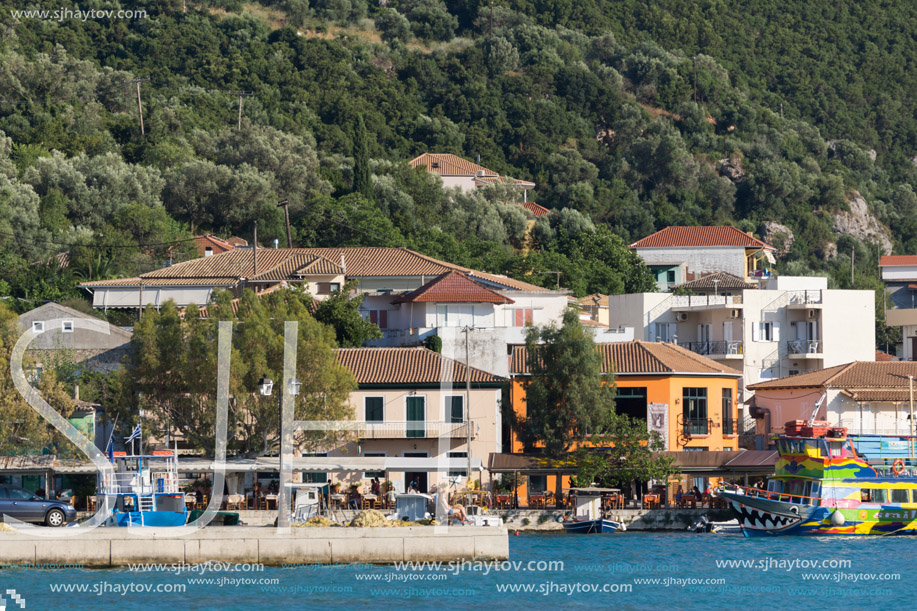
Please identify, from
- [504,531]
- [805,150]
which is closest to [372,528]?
[504,531]

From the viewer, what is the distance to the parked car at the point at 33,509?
38062 mm

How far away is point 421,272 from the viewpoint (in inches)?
2532

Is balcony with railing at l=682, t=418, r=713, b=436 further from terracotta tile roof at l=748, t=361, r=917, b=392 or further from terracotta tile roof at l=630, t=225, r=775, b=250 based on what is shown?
terracotta tile roof at l=630, t=225, r=775, b=250

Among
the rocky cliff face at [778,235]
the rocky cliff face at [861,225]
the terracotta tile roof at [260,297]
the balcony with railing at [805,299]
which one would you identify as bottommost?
the terracotta tile roof at [260,297]

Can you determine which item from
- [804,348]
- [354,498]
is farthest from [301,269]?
[804,348]

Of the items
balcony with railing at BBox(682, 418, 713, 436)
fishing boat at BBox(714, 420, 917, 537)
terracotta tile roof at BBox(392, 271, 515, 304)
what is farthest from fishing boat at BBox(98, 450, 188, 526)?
balcony with railing at BBox(682, 418, 713, 436)

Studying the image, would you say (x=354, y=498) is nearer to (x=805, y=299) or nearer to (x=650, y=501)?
(x=650, y=501)

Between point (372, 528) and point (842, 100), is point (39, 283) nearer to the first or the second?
point (372, 528)

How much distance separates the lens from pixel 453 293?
192 ft

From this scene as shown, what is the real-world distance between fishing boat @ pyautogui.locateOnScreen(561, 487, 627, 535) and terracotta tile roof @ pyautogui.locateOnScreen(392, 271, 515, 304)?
44.4 feet

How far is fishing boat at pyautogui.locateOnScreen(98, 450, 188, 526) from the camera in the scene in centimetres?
3531

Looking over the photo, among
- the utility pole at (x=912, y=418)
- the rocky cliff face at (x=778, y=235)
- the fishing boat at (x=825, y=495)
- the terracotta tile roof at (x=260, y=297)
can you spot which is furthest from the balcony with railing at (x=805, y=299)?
the rocky cliff face at (x=778, y=235)

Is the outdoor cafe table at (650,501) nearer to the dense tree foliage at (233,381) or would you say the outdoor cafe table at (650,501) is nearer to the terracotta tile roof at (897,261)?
the dense tree foliage at (233,381)

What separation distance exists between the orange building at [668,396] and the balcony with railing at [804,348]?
567 inches
